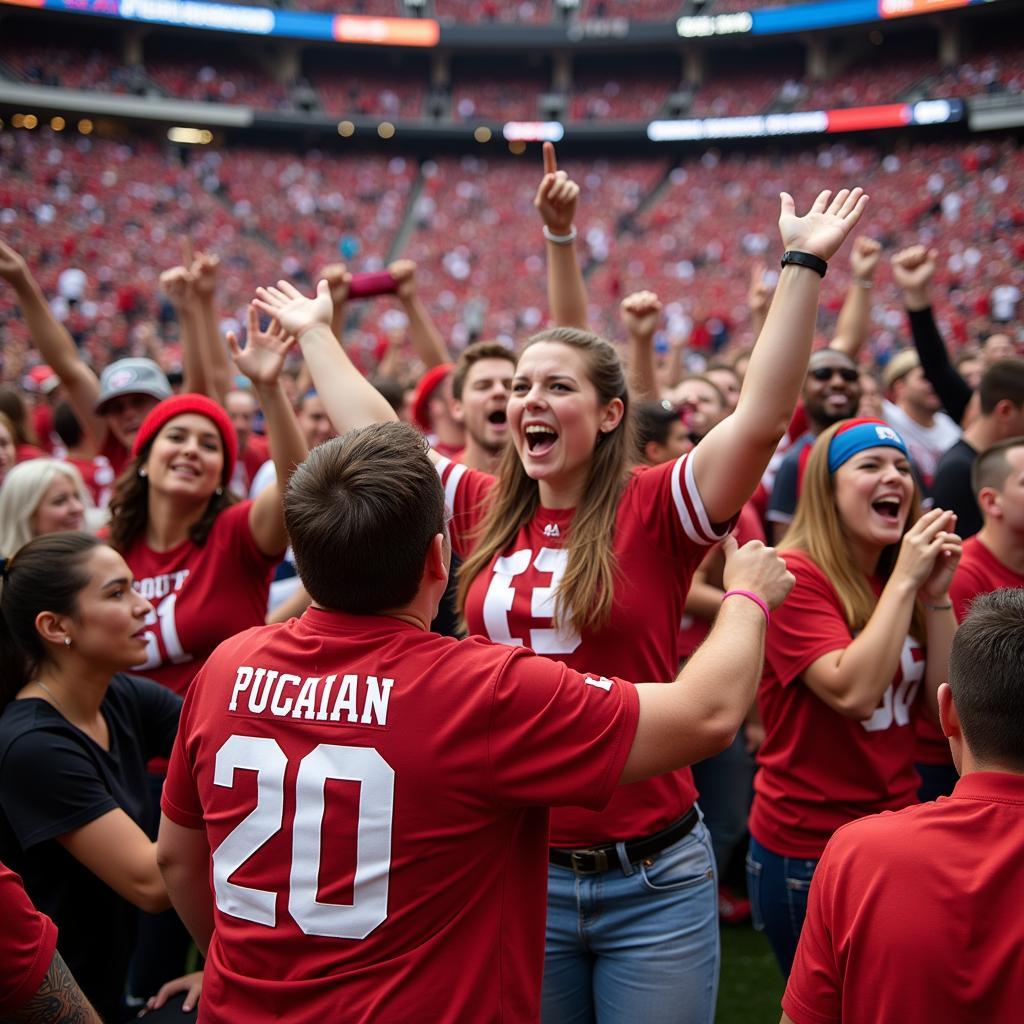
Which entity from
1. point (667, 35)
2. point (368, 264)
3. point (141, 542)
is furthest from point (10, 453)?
point (667, 35)

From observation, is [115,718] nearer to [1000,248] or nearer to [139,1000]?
[139,1000]

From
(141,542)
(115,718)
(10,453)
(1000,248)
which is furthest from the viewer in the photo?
(1000,248)

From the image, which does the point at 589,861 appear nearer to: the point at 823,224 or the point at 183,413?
the point at 823,224

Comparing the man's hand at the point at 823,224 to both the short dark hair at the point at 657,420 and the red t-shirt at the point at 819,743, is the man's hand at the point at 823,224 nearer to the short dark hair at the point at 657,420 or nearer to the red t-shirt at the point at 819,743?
the red t-shirt at the point at 819,743

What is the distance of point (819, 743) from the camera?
→ 9.17 ft

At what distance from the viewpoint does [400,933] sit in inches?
61.4

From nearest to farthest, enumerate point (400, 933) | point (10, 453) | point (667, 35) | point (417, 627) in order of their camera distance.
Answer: point (400, 933) → point (417, 627) → point (10, 453) → point (667, 35)

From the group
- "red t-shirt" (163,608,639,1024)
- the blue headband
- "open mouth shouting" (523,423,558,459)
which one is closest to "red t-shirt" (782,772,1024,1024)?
"red t-shirt" (163,608,639,1024)

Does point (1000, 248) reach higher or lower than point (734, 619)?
higher

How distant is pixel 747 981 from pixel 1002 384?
2.60 metres

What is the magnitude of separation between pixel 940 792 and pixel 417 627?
243cm

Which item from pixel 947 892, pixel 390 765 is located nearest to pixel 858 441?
pixel 947 892

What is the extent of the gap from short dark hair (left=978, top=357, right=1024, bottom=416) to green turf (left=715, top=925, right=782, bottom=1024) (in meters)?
2.44

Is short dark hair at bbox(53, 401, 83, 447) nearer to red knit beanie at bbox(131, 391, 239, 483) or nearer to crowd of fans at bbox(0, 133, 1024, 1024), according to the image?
crowd of fans at bbox(0, 133, 1024, 1024)
